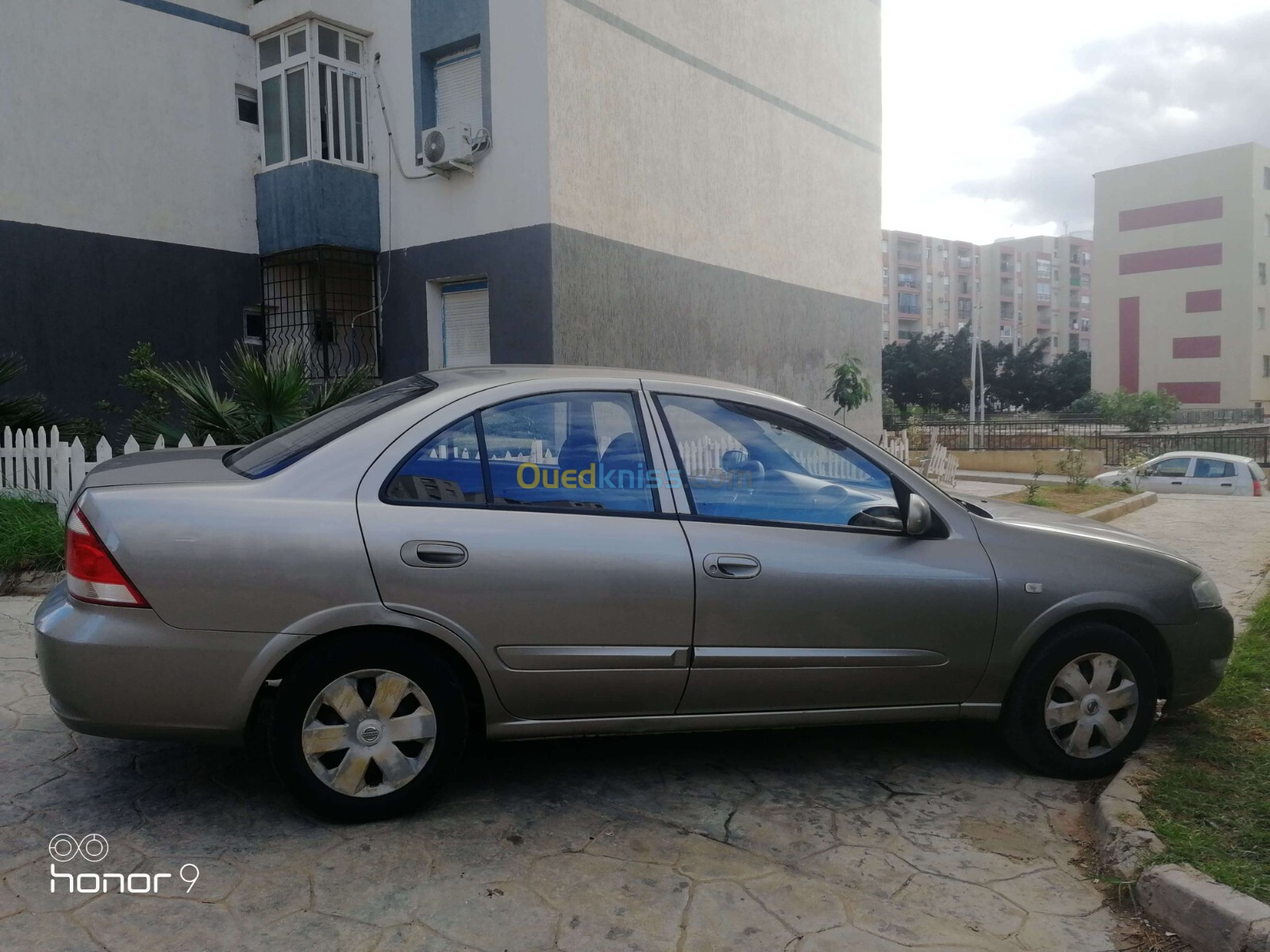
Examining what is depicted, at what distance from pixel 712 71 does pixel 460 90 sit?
4.17m

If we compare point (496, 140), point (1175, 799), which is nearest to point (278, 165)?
point (496, 140)

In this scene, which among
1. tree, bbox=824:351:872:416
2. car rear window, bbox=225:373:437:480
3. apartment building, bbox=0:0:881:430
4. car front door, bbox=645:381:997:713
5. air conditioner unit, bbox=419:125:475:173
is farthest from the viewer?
tree, bbox=824:351:872:416

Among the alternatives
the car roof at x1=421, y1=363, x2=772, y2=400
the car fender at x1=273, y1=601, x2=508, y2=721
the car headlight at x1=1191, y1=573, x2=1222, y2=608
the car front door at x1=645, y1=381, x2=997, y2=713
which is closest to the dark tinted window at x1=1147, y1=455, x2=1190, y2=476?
the car headlight at x1=1191, y1=573, x2=1222, y2=608

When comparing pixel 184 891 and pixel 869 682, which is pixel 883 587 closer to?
pixel 869 682

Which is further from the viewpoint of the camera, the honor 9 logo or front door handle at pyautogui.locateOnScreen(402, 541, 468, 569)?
front door handle at pyautogui.locateOnScreen(402, 541, 468, 569)

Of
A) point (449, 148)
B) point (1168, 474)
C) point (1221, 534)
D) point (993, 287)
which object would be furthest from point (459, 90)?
point (993, 287)

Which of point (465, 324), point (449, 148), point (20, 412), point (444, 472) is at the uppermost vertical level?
point (449, 148)

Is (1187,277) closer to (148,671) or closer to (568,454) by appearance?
(568,454)

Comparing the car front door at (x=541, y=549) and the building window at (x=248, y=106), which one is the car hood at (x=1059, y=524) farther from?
the building window at (x=248, y=106)

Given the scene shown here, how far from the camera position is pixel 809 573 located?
3.77m

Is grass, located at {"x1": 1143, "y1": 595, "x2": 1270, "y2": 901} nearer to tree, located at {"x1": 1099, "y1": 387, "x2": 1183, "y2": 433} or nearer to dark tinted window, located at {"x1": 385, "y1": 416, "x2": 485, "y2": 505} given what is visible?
dark tinted window, located at {"x1": 385, "y1": 416, "x2": 485, "y2": 505}

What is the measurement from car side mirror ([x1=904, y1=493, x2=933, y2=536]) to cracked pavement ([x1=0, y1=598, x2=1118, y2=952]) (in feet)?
3.39

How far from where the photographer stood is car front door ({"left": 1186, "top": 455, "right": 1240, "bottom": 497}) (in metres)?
22.8

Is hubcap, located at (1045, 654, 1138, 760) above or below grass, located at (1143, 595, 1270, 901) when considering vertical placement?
above
